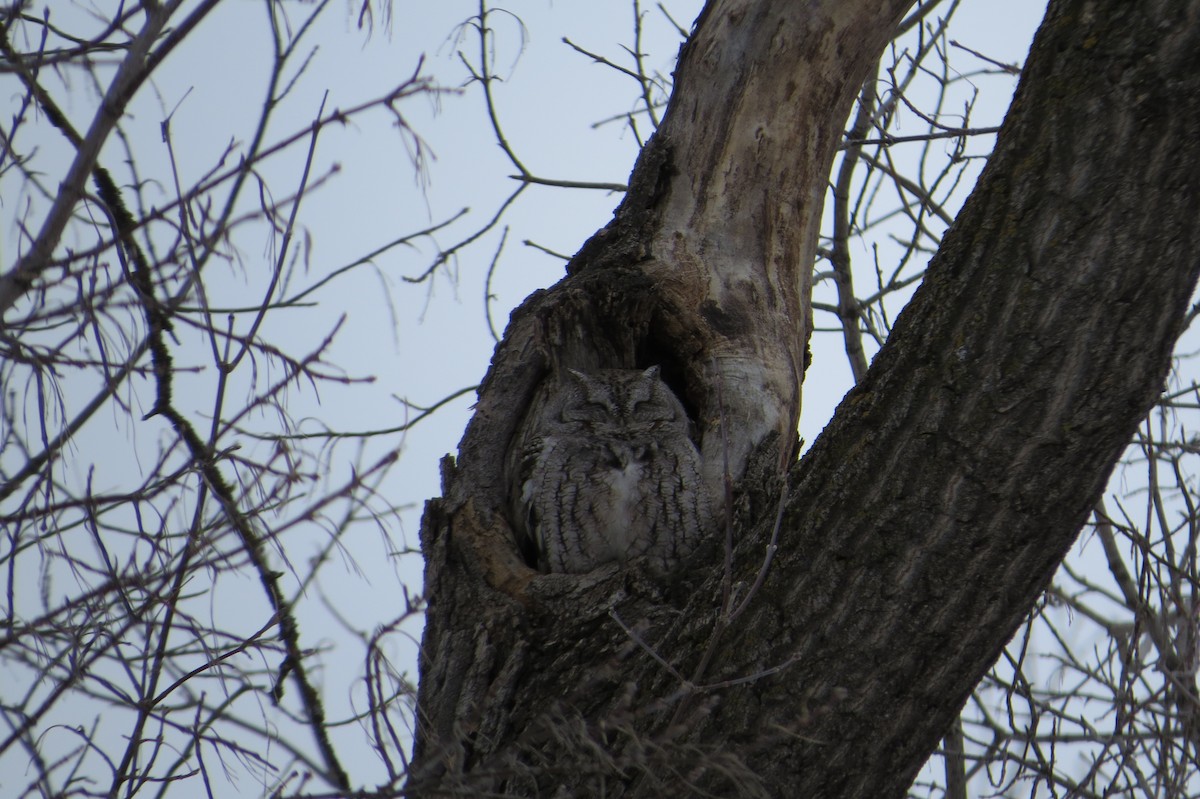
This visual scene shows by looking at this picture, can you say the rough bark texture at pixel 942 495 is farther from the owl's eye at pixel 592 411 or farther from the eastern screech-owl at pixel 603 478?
the owl's eye at pixel 592 411

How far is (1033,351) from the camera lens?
187 centimetres

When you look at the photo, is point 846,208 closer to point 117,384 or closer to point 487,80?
point 487,80

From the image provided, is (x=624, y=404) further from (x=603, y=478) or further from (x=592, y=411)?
(x=603, y=478)

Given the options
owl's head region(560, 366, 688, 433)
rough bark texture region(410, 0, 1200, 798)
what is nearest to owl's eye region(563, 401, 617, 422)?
owl's head region(560, 366, 688, 433)

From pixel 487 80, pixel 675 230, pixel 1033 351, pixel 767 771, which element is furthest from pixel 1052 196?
pixel 487 80

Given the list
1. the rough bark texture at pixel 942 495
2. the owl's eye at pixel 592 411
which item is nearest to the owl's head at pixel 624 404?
the owl's eye at pixel 592 411

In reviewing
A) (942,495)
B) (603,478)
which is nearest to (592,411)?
(603,478)

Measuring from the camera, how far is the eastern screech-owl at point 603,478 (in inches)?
140

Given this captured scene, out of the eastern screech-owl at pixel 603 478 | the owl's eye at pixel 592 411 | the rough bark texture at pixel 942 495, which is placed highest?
the owl's eye at pixel 592 411

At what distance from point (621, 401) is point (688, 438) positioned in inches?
11.2

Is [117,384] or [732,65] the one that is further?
[732,65]

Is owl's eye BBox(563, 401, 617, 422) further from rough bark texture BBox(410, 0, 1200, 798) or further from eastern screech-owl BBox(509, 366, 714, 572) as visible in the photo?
rough bark texture BBox(410, 0, 1200, 798)

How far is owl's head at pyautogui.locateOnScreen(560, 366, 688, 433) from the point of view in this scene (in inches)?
154

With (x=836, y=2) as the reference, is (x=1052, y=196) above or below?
below
